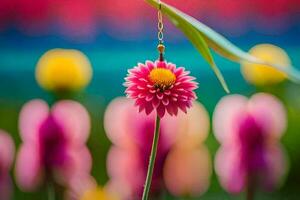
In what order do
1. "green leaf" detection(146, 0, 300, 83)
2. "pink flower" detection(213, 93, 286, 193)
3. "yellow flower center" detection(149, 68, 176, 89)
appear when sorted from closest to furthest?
"green leaf" detection(146, 0, 300, 83) < "yellow flower center" detection(149, 68, 176, 89) < "pink flower" detection(213, 93, 286, 193)

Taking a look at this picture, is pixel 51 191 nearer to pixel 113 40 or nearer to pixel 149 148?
pixel 149 148

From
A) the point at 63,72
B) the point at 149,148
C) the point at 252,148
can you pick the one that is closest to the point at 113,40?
the point at 63,72

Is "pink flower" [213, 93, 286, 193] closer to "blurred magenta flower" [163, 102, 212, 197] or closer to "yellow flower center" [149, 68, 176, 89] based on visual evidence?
"blurred magenta flower" [163, 102, 212, 197]

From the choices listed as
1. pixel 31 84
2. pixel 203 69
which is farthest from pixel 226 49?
pixel 31 84

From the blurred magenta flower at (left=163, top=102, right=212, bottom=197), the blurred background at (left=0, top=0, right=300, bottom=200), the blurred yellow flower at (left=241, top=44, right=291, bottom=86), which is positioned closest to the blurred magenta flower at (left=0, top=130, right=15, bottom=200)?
the blurred background at (left=0, top=0, right=300, bottom=200)

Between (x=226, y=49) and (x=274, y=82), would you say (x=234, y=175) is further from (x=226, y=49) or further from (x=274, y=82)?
(x=226, y=49)

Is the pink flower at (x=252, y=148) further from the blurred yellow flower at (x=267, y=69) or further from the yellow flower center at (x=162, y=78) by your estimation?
the yellow flower center at (x=162, y=78)
